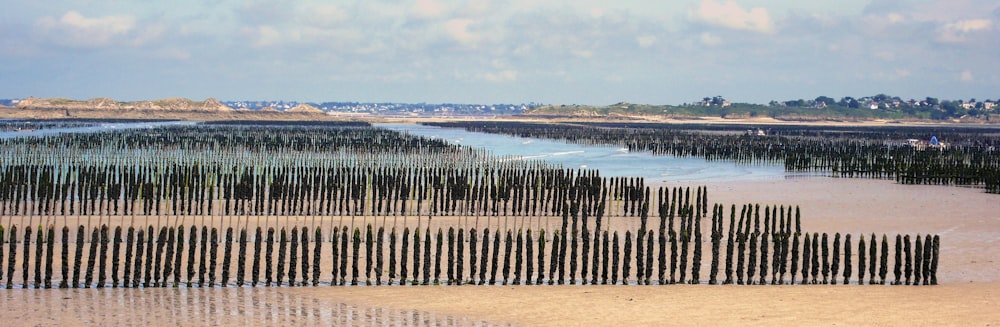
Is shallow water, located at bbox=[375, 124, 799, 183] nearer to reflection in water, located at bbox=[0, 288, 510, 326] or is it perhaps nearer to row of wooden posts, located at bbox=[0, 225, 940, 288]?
row of wooden posts, located at bbox=[0, 225, 940, 288]

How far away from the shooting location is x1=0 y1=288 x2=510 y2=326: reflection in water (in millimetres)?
14352

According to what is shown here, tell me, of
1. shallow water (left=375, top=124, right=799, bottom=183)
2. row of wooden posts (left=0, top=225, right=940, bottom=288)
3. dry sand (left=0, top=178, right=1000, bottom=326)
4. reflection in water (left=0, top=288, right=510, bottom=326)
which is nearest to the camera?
reflection in water (left=0, top=288, right=510, bottom=326)

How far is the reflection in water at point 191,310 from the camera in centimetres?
1435

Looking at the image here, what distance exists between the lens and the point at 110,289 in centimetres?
1678

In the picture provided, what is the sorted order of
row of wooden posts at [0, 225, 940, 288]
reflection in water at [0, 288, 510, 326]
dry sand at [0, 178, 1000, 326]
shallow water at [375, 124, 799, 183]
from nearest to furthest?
1. reflection in water at [0, 288, 510, 326]
2. dry sand at [0, 178, 1000, 326]
3. row of wooden posts at [0, 225, 940, 288]
4. shallow water at [375, 124, 799, 183]

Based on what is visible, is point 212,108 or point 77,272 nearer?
point 77,272

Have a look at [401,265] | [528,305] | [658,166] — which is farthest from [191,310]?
[658,166]

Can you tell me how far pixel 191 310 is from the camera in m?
15.2

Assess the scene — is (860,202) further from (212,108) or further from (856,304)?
(212,108)

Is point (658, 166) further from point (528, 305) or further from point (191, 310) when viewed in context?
point (191, 310)

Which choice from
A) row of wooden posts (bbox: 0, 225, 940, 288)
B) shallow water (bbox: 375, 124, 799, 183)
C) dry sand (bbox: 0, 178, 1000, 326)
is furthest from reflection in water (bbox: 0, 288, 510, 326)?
shallow water (bbox: 375, 124, 799, 183)

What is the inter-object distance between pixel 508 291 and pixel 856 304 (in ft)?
17.4

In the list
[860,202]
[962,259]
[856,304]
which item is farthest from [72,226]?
[860,202]

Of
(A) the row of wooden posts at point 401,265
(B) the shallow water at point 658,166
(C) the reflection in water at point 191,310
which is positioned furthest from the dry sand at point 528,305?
(B) the shallow water at point 658,166
